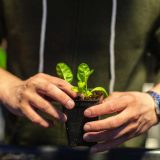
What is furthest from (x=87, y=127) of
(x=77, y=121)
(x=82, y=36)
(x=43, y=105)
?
(x=82, y=36)

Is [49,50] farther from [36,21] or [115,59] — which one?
[115,59]

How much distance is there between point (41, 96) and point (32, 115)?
6 cm

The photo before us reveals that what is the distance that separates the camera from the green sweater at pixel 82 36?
1.68 metres

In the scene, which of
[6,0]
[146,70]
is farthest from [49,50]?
[146,70]

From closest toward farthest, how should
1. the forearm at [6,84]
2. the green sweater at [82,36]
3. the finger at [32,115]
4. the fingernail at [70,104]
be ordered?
the fingernail at [70,104], the finger at [32,115], the forearm at [6,84], the green sweater at [82,36]

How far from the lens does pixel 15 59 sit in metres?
1.76

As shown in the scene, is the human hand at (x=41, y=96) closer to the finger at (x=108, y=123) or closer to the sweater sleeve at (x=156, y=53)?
the finger at (x=108, y=123)

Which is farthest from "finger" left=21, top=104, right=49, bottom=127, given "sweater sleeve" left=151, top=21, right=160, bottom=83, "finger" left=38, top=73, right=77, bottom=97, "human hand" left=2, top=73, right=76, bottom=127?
"sweater sleeve" left=151, top=21, right=160, bottom=83

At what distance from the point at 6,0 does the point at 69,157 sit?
0.67 meters

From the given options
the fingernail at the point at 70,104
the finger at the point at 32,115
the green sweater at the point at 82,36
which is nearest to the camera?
the fingernail at the point at 70,104

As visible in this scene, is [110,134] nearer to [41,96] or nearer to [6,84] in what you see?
[41,96]

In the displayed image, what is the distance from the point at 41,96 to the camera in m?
1.33

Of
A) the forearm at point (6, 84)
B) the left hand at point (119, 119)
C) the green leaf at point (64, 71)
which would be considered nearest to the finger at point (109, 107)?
the left hand at point (119, 119)

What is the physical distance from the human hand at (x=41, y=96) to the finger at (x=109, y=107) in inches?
2.0
